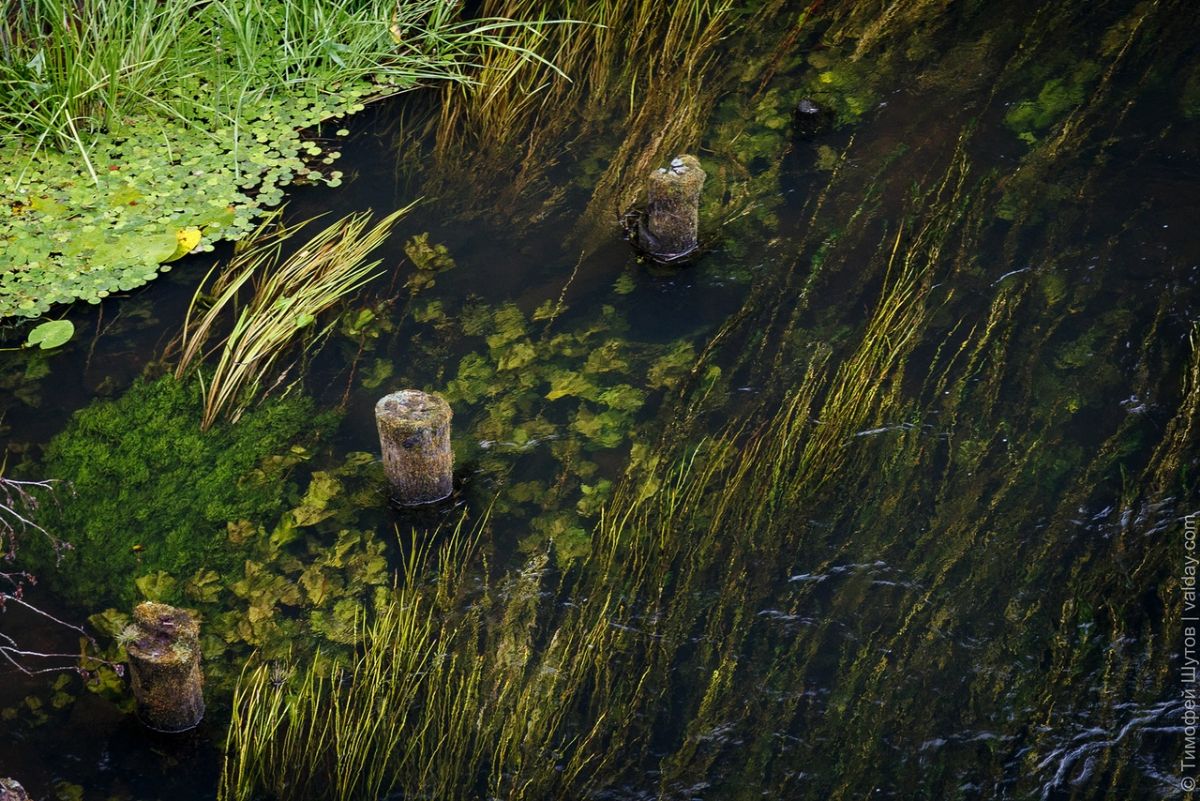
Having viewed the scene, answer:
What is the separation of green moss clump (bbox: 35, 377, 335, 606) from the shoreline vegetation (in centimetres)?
68

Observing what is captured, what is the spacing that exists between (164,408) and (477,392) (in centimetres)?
110

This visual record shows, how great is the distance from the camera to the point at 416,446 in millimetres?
3500

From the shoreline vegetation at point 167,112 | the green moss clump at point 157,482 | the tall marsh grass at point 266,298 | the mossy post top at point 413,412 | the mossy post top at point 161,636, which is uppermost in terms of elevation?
the shoreline vegetation at point 167,112

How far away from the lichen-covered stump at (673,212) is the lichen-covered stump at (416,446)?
1.39m

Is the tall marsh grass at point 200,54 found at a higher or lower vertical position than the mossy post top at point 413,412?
higher

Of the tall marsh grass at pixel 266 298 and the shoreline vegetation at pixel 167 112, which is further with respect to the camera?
the shoreline vegetation at pixel 167 112

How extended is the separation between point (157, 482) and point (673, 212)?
7.02 feet

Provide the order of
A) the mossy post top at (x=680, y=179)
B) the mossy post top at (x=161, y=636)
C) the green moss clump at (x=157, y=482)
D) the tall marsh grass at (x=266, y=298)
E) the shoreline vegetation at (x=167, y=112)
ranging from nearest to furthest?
the mossy post top at (x=161, y=636)
the green moss clump at (x=157, y=482)
the tall marsh grass at (x=266, y=298)
the mossy post top at (x=680, y=179)
the shoreline vegetation at (x=167, y=112)

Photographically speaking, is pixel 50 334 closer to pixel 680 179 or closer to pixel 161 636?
pixel 161 636

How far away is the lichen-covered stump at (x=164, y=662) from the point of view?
2854 mm

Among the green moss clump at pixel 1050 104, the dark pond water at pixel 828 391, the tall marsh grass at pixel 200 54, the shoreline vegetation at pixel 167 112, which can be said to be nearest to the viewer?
the dark pond water at pixel 828 391

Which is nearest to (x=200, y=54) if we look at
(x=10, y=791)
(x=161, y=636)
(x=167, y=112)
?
(x=167, y=112)

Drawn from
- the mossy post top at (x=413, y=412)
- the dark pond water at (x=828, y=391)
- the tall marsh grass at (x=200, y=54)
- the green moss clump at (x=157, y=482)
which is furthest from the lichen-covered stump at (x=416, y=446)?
the tall marsh grass at (x=200, y=54)

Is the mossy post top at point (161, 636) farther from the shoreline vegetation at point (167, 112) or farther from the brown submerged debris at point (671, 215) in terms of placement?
the brown submerged debris at point (671, 215)
